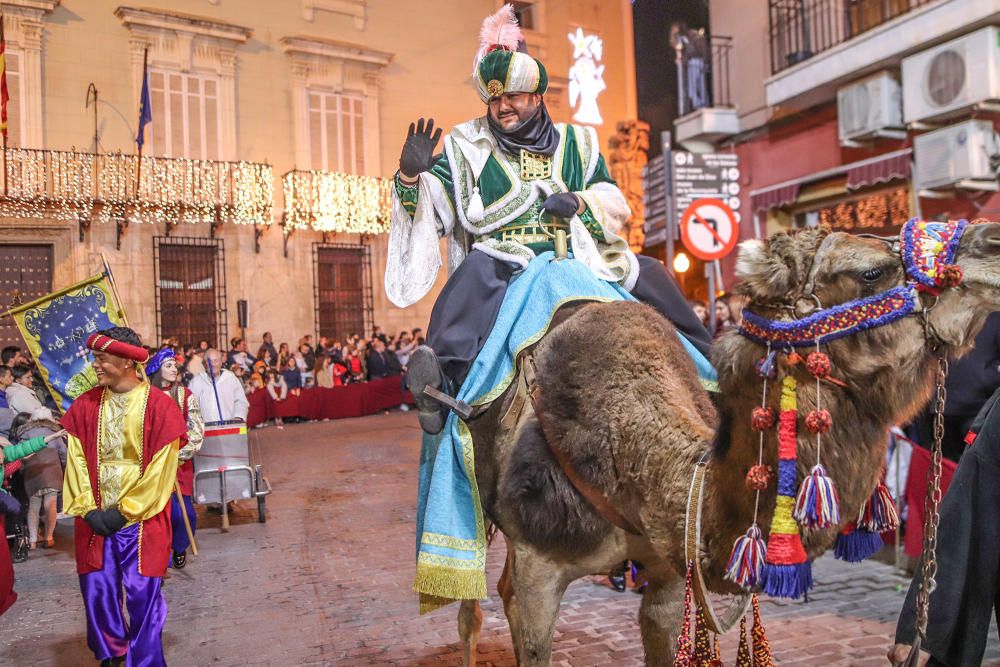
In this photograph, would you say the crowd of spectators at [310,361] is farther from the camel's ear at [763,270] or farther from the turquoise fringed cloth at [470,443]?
the camel's ear at [763,270]

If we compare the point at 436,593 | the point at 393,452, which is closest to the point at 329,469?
the point at 393,452

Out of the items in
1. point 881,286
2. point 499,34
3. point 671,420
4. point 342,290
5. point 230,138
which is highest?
point 230,138

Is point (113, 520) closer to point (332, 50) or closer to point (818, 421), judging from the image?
point (818, 421)

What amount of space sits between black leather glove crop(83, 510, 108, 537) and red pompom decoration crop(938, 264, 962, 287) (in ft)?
15.3

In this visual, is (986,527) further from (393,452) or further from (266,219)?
(266,219)

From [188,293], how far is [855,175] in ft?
56.6

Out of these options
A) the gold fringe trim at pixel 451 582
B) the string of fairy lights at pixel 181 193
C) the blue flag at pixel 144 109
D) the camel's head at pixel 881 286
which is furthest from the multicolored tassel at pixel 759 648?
the blue flag at pixel 144 109

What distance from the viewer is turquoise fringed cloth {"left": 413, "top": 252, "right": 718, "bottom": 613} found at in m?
3.52

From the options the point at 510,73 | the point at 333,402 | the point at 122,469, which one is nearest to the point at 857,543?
the point at 510,73

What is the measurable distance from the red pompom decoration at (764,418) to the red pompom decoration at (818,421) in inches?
4.2

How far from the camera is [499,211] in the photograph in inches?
162

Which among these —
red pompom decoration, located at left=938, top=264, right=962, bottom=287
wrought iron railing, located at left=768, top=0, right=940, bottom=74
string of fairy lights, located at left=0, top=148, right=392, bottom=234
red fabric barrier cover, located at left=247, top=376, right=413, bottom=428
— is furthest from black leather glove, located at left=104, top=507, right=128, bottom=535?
string of fairy lights, located at left=0, top=148, right=392, bottom=234

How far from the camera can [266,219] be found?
2306 cm

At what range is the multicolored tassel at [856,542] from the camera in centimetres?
224
